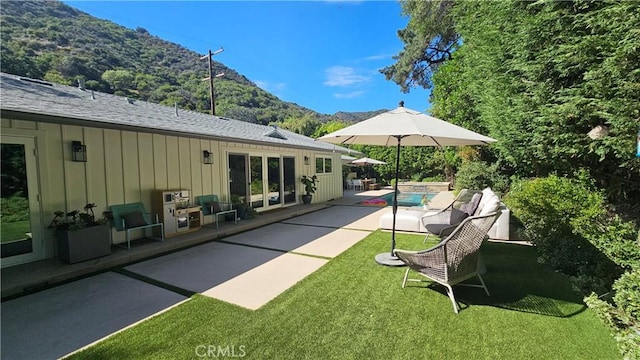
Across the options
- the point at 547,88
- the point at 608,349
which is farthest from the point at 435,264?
the point at 547,88

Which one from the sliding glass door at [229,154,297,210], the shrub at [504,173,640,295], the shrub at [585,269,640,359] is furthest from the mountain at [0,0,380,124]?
the shrub at [585,269,640,359]

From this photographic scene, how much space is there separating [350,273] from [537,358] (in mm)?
2421

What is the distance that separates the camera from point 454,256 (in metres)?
3.41

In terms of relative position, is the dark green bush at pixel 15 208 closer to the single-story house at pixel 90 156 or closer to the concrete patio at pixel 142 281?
the single-story house at pixel 90 156

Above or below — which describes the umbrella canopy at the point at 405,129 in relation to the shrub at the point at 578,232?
above

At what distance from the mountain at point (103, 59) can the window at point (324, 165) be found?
9604 mm

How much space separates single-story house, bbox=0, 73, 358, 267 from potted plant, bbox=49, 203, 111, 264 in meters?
0.28

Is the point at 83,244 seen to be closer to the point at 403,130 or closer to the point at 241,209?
the point at 241,209

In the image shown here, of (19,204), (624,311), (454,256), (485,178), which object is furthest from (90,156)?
(485,178)

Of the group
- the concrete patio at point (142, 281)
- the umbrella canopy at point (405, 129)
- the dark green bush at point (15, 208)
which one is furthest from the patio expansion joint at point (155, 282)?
the umbrella canopy at point (405, 129)

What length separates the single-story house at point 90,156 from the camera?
4.63m

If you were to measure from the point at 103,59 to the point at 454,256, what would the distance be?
2972cm

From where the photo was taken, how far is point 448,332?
2814 millimetres

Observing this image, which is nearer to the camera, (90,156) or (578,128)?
(578,128)
